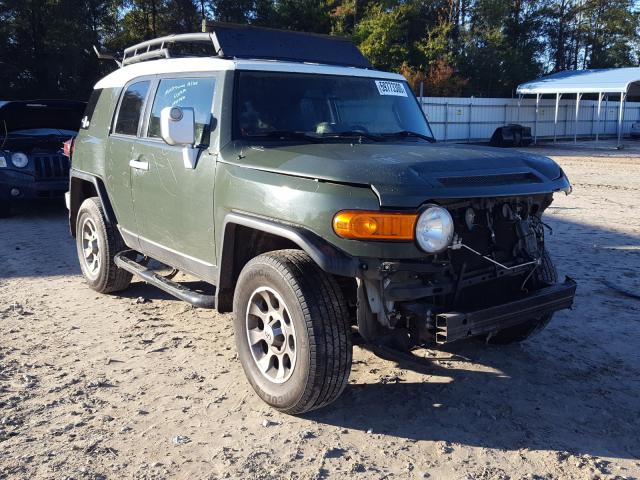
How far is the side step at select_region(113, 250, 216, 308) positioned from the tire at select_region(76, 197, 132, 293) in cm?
16

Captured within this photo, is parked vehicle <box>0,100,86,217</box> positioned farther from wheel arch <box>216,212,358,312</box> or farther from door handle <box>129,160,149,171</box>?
wheel arch <box>216,212,358,312</box>

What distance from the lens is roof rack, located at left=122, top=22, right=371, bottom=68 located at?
487 centimetres

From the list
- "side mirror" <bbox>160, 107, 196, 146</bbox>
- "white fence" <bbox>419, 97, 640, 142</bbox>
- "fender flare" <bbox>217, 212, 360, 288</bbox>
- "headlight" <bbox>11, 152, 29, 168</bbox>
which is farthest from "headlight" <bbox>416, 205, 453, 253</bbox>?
"white fence" <bbox>419, 97, 640, 142</bbox>

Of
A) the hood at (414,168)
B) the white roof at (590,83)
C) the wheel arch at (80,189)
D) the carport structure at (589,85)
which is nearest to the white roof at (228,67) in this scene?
the hood at (414,168)

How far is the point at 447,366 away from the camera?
4.55 m

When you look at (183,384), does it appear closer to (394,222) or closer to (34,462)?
(34,462)

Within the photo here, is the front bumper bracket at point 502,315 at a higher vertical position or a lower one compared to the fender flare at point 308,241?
lower

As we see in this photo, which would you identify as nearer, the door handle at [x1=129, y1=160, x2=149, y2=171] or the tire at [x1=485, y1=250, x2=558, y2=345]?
the tire at [x1=485, y1=250, x2=558, y2=345]

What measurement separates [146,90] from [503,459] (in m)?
3.91

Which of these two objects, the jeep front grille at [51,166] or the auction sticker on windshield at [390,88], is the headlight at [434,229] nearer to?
the auction sticker on windshield at [390,88]

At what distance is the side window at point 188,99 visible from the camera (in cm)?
445

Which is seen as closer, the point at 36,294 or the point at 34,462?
the point at 34,462

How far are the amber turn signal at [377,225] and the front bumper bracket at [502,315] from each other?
0.52 m

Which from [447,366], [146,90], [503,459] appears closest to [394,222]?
[503,459]
